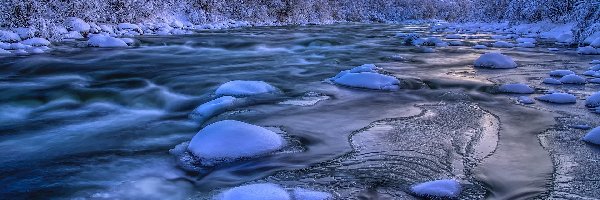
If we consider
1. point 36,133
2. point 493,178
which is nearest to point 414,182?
point 493,178

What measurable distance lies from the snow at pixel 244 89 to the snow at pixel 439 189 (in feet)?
9.16

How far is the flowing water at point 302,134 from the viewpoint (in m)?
2.46

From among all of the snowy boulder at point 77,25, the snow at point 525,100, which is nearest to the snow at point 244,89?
the snow at point 525,100

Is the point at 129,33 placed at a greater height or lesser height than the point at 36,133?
lesser

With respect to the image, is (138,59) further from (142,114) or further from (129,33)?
(129,33)

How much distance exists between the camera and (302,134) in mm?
3408

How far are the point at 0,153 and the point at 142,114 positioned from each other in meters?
1.43

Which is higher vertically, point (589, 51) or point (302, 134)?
point (302, 134)

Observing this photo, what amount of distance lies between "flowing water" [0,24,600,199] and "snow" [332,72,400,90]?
158 mm

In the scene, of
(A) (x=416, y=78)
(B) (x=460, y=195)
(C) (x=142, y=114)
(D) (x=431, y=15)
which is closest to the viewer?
(B) (x=460, y=195)

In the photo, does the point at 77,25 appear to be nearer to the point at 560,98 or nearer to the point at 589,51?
the point at 560,98

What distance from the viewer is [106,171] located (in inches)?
106

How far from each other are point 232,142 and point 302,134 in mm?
684

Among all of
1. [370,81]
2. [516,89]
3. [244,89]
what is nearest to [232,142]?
[244,89]
